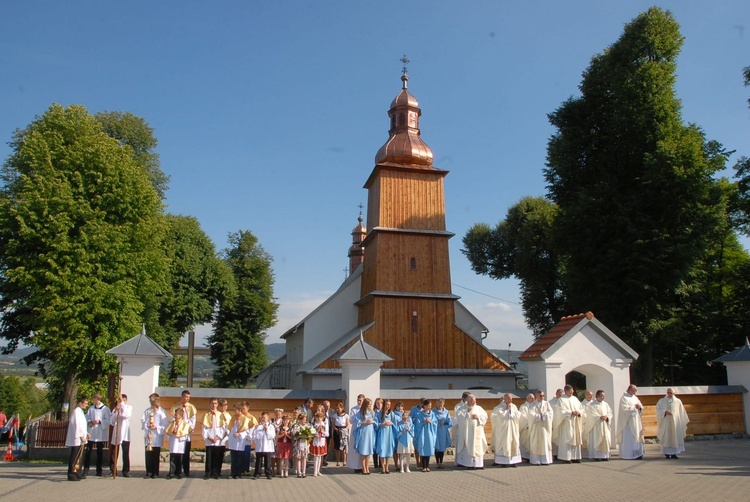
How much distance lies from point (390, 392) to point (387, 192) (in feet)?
49.3

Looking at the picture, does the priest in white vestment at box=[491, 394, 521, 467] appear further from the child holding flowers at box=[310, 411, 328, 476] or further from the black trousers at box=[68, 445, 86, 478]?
the black trousers at box=[68, 445, 86, 478]

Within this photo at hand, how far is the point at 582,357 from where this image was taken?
15.0 metres

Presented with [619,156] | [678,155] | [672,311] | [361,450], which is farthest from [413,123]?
[361,450]

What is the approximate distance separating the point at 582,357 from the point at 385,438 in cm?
538

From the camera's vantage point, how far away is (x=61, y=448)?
18594 millimetres

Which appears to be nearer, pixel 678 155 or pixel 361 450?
pixel 361 450

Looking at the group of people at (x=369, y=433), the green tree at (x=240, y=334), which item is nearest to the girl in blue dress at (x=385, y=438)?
the group of people at (x=369, y=433)

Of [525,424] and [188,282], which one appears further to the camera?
[188,282]

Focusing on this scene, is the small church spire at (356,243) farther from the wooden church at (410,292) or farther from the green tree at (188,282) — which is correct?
the wooden church at (410,292)

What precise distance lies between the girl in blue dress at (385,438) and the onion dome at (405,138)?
18171 mm

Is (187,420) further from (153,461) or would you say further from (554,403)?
(554,403)

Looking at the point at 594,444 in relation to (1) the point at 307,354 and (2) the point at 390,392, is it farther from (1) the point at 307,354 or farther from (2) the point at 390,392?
(1) the point at 307,354

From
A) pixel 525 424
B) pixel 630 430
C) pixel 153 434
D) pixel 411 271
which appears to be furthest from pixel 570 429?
pixel 411 271

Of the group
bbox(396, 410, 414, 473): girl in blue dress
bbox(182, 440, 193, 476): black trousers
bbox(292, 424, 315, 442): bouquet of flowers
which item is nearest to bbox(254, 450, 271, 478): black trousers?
bbox(292, 424, 315, 442): bouquet of flowers
